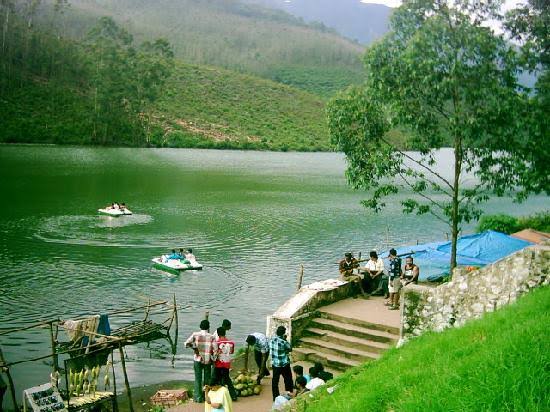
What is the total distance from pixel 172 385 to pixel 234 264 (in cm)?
1646

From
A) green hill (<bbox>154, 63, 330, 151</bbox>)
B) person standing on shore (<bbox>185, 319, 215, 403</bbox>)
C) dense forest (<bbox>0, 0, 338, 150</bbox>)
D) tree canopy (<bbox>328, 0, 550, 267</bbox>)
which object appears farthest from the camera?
green hill (<bbox>154, 63, 330, 151</bbox>)

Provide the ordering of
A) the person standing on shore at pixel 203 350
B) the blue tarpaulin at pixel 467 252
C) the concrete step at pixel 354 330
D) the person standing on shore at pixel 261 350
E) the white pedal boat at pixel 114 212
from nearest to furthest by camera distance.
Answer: the person standing on shore at pixel 203 350, the person standing on shore at pixel 261 350, the concrete step at pixel 354 330, the blue tarpaulin at pixel 467 252, the white pedal boat at pixel 114 212

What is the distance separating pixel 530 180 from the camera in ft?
69.4

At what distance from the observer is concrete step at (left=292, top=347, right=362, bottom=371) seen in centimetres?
1611

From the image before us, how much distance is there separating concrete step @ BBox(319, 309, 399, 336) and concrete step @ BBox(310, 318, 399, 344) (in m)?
0.08

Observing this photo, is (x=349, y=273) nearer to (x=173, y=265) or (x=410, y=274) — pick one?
(x=410, y=274)

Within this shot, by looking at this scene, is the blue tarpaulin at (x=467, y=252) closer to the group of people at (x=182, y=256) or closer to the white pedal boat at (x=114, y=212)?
the group of people at (x=182, y=256)

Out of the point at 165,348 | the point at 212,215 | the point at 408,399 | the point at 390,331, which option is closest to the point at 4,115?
the point at 212,215

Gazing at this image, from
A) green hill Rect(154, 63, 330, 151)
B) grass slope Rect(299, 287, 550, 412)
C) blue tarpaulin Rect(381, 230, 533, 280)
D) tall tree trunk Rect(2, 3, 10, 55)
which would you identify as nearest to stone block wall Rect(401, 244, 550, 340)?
grass slope Rect(299, 287, 550, 412)

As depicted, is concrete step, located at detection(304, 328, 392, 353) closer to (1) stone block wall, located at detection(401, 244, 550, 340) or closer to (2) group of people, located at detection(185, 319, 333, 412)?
(1) stone block wall, located at detection(401, 244, 550, 340)

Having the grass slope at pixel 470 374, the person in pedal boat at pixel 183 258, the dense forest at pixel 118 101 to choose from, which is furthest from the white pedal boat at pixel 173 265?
the dense forest at pixel 118 101

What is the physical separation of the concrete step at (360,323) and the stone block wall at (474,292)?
251 centimetres

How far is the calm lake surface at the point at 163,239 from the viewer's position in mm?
24500

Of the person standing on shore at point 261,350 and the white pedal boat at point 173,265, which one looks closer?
the person standing on shore at point 261,350
